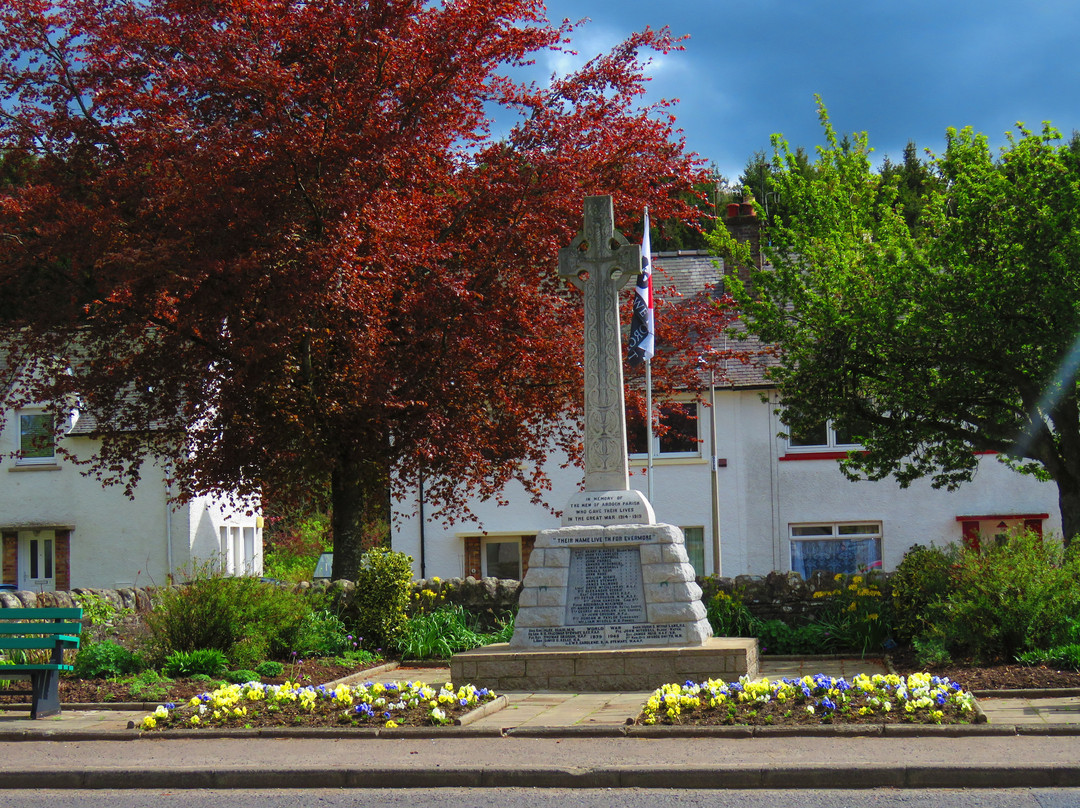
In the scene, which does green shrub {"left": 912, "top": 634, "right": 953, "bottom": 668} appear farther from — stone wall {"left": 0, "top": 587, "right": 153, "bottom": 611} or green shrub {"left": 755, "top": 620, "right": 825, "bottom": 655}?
stone wall {"left": 0, "top": 587, "right": 153, "bottom": 611}

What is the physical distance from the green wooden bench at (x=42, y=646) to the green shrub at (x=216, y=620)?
1.75 meters

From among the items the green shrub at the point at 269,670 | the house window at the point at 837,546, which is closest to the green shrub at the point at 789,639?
the green shrub at the point at 269,670

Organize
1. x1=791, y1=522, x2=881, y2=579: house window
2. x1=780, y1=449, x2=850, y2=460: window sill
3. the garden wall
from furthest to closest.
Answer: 1. x1=780, y1=449, x2=850, y2=460: window sill
2. x1=791, y1=522, x2=881, y2=579: house window
3. the garden wall

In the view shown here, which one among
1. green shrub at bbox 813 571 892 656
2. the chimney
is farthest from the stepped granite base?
the chimney

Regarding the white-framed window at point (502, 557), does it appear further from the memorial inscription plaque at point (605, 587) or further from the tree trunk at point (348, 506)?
the memorial inscription plaque at point (605, 587)

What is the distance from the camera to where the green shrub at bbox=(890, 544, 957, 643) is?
521 inches

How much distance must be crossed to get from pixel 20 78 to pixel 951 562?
46.7ft

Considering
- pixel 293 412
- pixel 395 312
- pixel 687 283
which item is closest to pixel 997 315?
pixel 395 312

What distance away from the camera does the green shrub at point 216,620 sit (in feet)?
41.9

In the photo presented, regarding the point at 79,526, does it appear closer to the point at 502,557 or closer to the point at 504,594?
the point at 502,557

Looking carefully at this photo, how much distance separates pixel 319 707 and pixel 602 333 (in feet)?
17.2

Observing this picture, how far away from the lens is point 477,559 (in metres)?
27.1

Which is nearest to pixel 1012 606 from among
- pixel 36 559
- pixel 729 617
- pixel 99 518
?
pixel 729 617

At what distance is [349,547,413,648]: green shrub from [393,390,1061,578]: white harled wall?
35.0 feet
